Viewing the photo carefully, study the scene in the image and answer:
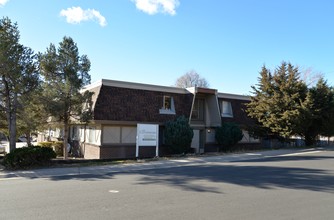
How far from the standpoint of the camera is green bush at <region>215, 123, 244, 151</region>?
25000 millimetres

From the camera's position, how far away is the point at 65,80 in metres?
19.2

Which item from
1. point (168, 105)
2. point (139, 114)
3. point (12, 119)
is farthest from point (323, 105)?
point (12, 119)

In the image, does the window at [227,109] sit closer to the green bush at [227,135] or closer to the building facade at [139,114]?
the building facade at [139,114]

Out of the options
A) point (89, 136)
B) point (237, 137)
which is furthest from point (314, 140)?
point (89, 136)

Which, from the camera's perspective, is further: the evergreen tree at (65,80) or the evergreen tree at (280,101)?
the evergreen tree at (280,101)

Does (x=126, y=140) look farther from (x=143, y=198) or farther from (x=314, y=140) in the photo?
(x=314, y=140)

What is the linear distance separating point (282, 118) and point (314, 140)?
6.75 meters

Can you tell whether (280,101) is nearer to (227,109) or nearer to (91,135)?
(227,109)

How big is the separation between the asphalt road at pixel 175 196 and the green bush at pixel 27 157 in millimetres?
2842

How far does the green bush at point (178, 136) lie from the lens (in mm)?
21969

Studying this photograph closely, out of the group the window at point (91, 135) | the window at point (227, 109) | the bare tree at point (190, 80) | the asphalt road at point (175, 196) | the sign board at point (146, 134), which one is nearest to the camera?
the asphalt road at point (175, 196)

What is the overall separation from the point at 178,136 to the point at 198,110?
5790 mm

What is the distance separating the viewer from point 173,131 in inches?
877

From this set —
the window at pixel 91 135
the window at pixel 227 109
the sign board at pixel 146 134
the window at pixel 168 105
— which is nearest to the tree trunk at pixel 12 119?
the window at pixel 91 135
